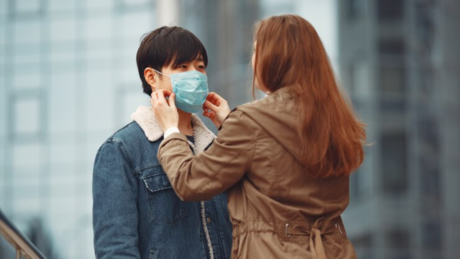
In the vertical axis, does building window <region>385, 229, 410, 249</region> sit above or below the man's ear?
below

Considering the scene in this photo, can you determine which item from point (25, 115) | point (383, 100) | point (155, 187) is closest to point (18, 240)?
point (155, 187)

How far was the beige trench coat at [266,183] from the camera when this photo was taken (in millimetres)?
3410

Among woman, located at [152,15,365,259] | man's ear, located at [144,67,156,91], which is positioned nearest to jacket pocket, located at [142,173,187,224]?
woman, located at [152,15,365,259]

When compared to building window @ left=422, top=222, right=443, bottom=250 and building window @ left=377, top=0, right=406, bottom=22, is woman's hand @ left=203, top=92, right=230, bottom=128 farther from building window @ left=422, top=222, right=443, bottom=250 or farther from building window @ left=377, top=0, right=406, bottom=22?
building window @ left=422, top=222, right=443, bottom=250

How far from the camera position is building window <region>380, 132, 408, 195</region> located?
717 inches

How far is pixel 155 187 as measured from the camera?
367cm

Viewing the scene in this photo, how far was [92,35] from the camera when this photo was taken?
89.1 ft

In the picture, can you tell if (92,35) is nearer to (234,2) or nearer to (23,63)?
(23,63)

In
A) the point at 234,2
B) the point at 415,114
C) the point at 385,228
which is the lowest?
the point at 385,228

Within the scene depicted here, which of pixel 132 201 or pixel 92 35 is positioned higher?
pixel 132 201

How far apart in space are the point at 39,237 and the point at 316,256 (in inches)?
945

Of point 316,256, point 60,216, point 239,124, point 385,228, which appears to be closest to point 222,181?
point 239,124

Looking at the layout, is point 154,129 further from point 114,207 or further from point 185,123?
point 114,207

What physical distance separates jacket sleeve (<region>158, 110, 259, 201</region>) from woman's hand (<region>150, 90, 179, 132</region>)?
25 centimetres
